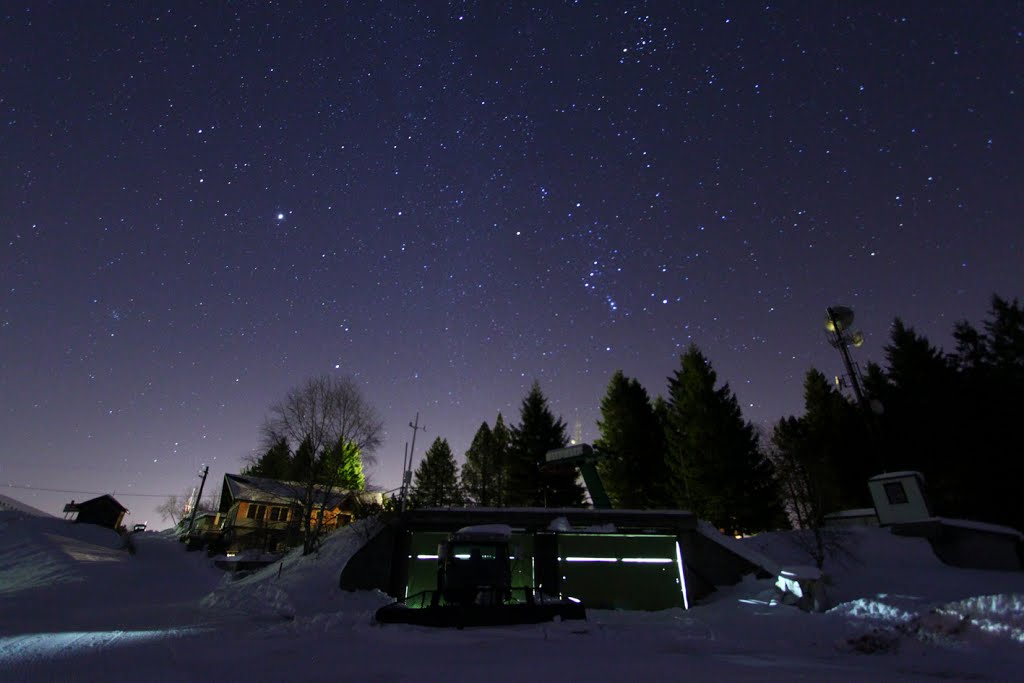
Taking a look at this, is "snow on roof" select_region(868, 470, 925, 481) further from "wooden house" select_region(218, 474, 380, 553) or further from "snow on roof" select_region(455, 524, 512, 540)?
"wooden house" select_region(218, 474, 380, 553)

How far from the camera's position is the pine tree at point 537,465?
121 feet

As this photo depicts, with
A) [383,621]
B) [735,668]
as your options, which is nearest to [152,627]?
[383,621]

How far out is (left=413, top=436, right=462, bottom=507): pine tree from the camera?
43.1m

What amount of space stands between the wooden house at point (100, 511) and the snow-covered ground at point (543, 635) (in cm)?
4060

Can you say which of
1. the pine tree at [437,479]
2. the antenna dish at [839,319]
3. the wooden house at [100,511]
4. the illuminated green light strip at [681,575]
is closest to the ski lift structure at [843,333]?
the antenna dish at [839,319]

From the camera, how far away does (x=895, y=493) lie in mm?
22188

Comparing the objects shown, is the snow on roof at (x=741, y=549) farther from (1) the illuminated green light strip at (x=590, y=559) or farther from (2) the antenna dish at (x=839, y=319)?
(2) the antenna dish at (x=839, y=319)

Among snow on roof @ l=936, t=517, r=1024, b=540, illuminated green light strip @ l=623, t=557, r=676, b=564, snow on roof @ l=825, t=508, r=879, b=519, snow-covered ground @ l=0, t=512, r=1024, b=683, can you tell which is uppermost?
snow on roof @ l=825, t=508, r=879, b=519

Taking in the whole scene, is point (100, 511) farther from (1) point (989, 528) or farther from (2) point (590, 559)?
(1) point (989, 528)

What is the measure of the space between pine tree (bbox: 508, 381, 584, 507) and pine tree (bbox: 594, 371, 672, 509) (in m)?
3.02

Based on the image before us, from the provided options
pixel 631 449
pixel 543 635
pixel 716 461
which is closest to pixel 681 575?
pixel 716 461

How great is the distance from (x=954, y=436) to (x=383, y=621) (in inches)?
1414

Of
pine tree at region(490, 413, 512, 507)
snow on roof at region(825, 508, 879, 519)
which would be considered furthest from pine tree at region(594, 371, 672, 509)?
snow on roof at region(825, 508, 879, 519)

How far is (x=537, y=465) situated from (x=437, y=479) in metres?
16.9
